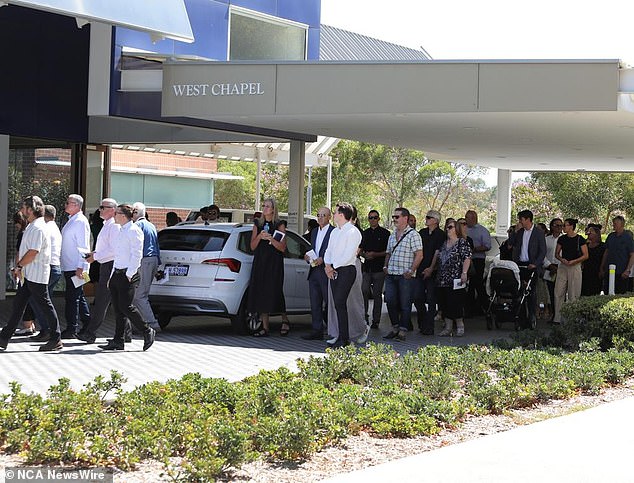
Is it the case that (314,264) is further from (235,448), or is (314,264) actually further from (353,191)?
(353,191)

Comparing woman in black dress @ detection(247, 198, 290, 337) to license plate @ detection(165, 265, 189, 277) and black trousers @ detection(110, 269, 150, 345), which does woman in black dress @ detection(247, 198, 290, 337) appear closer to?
license plate @ detection(165, 265, 189, 277)

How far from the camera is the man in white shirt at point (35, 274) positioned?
41.4 feet

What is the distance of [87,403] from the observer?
834cm

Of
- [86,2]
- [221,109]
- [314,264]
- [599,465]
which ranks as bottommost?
[599,465]

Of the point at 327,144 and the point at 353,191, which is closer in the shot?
the point at 327,144

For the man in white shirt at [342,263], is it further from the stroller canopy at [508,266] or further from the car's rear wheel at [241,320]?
the stroller canopy at [508,266]

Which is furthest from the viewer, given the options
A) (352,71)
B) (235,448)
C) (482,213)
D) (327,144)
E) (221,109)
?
(482,213)

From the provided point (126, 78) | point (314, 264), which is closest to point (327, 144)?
point (126, 78)

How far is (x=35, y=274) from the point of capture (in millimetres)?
12625

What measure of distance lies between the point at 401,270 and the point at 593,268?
510 cm

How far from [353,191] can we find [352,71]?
137ft

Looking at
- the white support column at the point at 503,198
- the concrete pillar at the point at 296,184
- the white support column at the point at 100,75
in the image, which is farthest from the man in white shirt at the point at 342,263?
the white support column at the point at 503,198

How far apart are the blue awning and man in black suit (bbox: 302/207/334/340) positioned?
377 centimetres

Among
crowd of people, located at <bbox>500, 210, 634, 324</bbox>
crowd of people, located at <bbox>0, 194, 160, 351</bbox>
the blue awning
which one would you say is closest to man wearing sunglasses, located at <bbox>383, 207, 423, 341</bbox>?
crowd of people, located at <bbox>500, 210, 634, 324</bbox>
